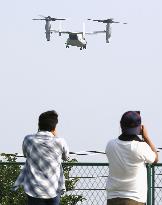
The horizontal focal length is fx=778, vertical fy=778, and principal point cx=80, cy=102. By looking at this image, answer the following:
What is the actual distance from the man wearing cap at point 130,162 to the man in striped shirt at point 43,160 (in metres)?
1.00

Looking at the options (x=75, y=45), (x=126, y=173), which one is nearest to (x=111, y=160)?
(x=126, y=173)

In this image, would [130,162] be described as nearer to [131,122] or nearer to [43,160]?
[131,122]

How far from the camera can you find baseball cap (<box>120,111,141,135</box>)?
618cm

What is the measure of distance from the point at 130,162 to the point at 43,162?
1.17 meters

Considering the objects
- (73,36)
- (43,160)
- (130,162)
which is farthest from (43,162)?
(73,36)

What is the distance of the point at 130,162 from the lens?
6.18 meters

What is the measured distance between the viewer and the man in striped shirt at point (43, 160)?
710 cm

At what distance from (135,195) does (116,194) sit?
153 mm

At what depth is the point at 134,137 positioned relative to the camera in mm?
6211

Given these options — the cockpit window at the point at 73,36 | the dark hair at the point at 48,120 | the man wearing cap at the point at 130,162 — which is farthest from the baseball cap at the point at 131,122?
the cockpit window at the point at 73,36

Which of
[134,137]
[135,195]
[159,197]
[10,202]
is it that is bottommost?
[10,202]

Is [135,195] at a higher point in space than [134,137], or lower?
lower

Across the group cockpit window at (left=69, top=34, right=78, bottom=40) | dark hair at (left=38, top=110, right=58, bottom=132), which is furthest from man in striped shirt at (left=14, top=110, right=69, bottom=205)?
cockpit window at (left=69, top=34, right=78, bottom=40)

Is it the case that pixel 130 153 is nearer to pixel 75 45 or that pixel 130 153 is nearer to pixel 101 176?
pixel 101 176
